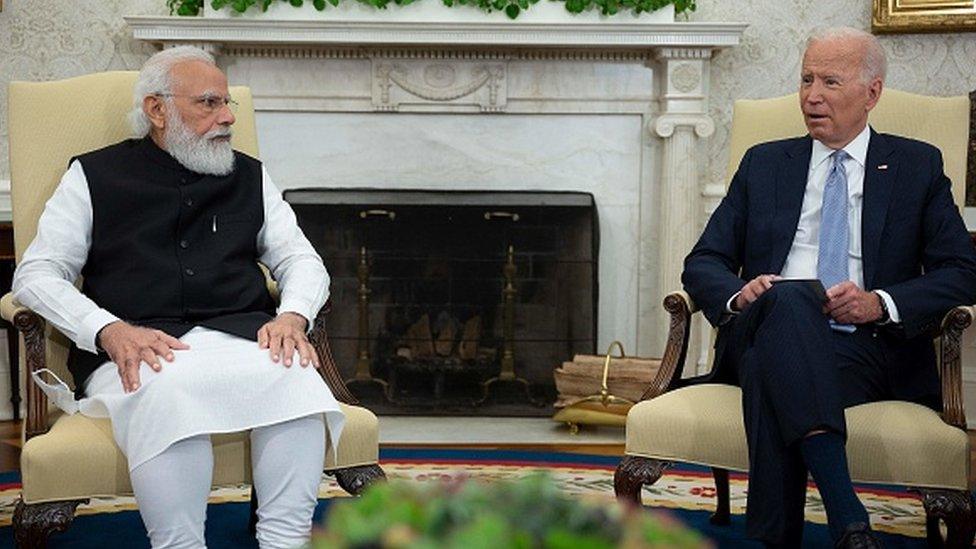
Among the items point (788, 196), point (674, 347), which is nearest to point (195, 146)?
point (674, 347)

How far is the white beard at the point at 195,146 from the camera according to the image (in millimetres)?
3350

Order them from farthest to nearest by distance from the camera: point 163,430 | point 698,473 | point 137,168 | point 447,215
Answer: point 447,215, point 698,473, point 137,168, point 163,430

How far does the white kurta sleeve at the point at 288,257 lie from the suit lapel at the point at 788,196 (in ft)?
3.58

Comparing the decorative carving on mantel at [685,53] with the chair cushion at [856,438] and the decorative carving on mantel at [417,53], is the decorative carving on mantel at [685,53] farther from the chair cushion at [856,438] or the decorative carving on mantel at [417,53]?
the chair cushion at [856,438]

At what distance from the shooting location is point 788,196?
3551mm

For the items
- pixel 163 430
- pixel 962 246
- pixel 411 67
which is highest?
pixel 411 67

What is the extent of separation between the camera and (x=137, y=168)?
11.0 feet

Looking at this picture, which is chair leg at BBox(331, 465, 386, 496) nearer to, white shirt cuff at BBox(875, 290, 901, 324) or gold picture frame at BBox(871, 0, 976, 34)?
white shirt cuff at BBox(875, 290, 901, 324)

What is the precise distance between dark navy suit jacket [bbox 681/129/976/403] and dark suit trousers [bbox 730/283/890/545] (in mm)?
278

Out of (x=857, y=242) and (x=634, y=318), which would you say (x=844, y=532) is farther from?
(x=634, y=318)

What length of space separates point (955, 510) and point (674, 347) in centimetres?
75

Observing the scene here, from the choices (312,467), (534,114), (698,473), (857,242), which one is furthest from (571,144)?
(312,467)

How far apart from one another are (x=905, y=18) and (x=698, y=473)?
230 cm

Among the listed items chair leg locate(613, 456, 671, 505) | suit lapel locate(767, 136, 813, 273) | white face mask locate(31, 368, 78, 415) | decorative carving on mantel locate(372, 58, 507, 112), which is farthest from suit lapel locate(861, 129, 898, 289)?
decorative carving on mantel locate(372, 58, 507, 112)
